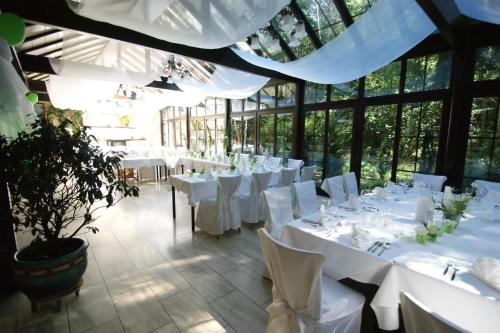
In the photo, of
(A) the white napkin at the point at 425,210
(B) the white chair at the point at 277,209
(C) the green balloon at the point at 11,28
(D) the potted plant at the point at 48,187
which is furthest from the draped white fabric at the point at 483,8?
(C) the green balloon at the point at 11,28

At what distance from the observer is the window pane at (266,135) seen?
23.0 ft

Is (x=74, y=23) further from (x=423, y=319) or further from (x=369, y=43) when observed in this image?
(x=423, y=319)

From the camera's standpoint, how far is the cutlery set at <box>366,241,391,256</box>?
5.12 feet

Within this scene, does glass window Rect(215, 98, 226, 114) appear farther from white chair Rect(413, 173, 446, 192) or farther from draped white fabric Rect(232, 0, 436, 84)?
white chair Rect(413, 173, 446, 192)

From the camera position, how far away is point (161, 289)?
2330 mm

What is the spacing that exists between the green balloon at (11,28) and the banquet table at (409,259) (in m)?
2.69

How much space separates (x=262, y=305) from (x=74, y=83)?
537 cm

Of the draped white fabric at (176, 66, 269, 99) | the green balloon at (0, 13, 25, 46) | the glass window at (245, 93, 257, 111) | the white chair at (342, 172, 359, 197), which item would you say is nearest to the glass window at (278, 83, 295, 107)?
the glass window at (245, 93, 257, 111)

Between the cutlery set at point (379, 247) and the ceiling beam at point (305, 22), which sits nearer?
the cutlery set at point (379, 247)

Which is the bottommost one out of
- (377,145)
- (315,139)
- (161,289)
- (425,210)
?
(161,289)

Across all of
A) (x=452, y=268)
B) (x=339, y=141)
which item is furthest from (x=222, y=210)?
(x=339, y=141)

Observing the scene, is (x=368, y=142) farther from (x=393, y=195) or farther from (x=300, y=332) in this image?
(x=300, y=332)

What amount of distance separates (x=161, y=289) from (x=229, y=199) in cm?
152

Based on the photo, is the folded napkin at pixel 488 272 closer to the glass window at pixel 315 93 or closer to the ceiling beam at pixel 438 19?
the ceiling beam at pixel 438 19
